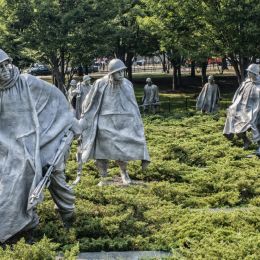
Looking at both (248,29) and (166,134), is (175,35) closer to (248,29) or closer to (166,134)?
(248,29)

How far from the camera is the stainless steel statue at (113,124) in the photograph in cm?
1198

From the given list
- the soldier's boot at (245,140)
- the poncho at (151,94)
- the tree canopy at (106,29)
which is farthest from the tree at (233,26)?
the soldier's boot at (245,140)

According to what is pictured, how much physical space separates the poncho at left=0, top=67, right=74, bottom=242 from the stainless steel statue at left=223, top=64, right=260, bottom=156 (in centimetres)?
769

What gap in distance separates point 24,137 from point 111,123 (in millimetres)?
4463

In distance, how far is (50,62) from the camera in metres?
30.3

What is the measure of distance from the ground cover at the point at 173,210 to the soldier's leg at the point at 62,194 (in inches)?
6.6

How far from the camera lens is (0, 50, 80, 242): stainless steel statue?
7.55 meters

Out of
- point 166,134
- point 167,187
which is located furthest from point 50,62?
point 167,187

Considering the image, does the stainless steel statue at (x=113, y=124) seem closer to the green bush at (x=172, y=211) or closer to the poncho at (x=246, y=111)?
the green bush at (x=172, y=211)

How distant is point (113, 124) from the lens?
1220 cm

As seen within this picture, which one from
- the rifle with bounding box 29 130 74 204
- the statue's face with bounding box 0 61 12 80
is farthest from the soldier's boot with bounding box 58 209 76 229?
the statue's face with bounding box 0 61 12 80

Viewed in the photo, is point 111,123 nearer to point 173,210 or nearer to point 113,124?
point 113,124

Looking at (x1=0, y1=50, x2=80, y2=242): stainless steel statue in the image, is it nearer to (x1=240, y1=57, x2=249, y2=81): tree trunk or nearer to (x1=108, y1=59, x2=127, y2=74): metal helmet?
(x1=108, y1=59, x2=127, y2=74): metal helmet

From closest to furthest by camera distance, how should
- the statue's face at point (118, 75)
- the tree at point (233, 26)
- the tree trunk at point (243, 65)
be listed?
the statue's face at point (118, 75) → the tree at point (233, 26) → the tree trunk at point (243, 65)
